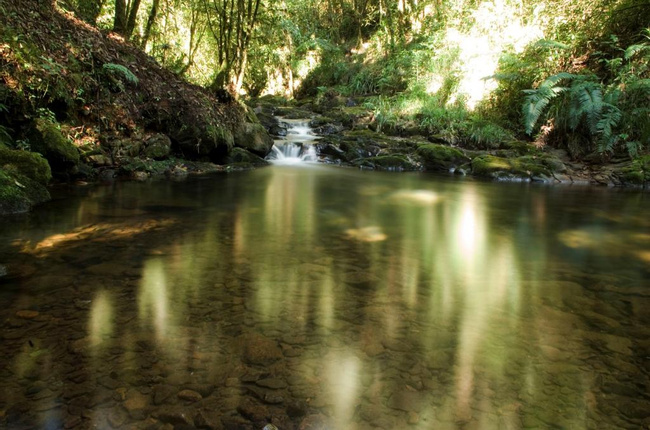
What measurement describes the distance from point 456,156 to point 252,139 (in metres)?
6.57

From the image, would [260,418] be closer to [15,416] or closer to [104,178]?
[15,416]

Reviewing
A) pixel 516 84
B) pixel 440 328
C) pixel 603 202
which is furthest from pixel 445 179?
pixel 440 328

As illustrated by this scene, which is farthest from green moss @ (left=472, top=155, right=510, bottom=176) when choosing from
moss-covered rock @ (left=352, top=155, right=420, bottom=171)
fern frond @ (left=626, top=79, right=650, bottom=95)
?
fern frond @ (left=626, top=79, right=650, bottom=95)

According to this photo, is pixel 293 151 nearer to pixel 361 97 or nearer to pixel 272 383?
pixel 361 97

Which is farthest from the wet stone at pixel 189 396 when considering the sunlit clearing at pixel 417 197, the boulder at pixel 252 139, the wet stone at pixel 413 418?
the boulder at pixel 252 139

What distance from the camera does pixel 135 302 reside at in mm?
2934

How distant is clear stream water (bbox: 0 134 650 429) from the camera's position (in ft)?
6.31

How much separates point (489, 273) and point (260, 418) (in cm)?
284

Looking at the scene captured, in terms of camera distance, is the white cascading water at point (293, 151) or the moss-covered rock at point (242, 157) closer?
the moss-covered rock at point (242, 157)

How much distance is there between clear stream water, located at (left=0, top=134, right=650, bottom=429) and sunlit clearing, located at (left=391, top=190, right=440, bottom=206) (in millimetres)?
2291

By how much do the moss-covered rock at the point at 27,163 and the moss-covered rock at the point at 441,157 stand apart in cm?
1049

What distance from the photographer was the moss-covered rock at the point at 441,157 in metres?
13.2

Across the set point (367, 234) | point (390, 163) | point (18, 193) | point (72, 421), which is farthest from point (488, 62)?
point (72, 421)

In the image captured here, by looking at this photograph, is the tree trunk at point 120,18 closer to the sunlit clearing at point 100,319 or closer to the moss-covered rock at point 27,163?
the moss-covered rock at point 27,163
